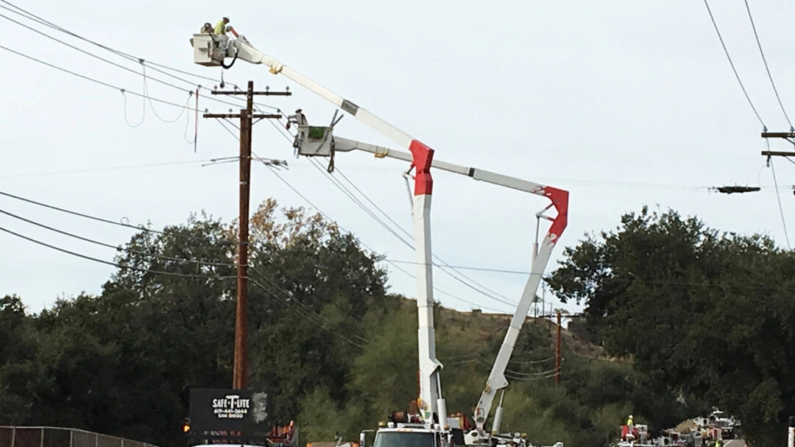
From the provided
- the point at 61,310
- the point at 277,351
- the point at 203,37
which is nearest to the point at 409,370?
the point at 277,351

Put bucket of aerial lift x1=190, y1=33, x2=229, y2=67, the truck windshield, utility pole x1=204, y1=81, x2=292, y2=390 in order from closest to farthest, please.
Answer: the truck windshield → bucket of aerial lift x1=190, y1=33, x2=229, y2=67 → utility pole x1=204, y1=81, x2=292, y2=390

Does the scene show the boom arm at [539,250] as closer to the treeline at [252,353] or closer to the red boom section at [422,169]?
the red boom section at [422,169]

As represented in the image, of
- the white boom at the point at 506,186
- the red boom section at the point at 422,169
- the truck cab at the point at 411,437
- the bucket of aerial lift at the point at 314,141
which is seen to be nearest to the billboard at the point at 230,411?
the white boom at the point at 506,186

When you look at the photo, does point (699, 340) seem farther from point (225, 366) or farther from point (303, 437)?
point (225, 366)

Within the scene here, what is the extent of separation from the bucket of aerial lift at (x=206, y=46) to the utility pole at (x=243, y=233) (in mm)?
6792

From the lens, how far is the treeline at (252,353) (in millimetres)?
64062

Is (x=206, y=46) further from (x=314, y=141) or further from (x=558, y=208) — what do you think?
(x=558, y=208)

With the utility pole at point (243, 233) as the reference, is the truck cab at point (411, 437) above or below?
below

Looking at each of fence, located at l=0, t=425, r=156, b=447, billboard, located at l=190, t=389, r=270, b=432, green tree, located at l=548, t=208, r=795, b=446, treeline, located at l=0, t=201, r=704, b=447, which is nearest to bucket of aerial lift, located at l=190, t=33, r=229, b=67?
billboard, located at l=190, t=389, r=270, b=432

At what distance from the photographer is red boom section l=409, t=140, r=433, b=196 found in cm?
3216

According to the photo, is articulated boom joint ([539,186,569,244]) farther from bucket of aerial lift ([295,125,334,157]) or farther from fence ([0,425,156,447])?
fence ([0,425,156,447])

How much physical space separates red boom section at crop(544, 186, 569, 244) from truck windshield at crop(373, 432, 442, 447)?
36.6 feet

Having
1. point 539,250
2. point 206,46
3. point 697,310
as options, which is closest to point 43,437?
point 206,46

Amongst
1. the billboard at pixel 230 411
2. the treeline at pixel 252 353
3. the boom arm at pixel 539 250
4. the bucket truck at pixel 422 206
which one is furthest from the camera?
the treeline at pixel 252 353
